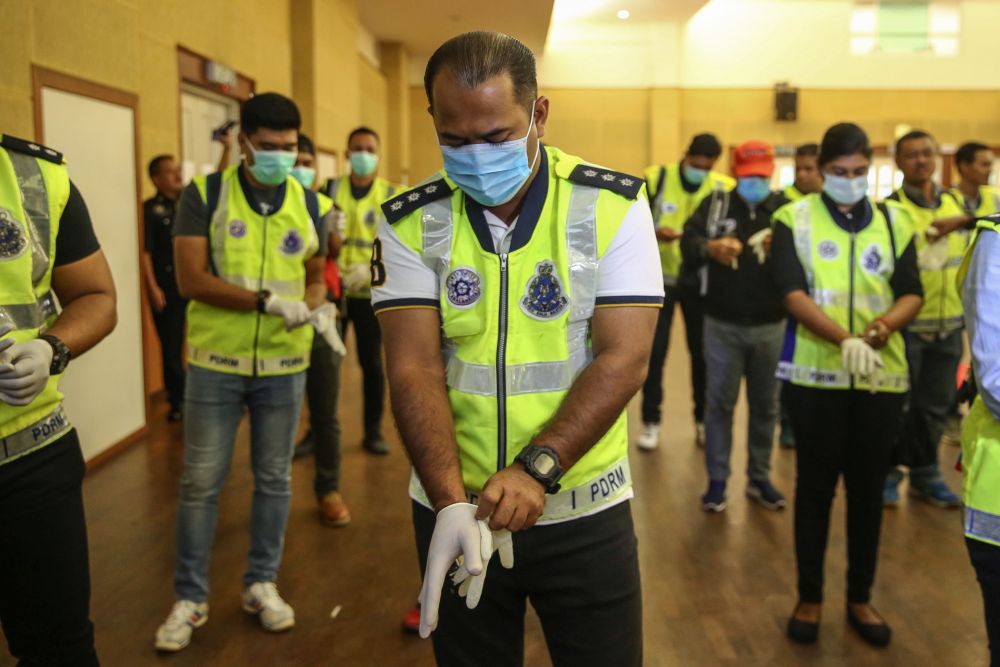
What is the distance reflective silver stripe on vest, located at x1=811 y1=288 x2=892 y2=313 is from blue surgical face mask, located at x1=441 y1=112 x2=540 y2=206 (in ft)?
5.26

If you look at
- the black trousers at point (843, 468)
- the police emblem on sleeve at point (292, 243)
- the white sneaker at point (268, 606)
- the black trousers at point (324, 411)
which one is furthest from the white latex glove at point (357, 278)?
the black trousers at point (843, 468)

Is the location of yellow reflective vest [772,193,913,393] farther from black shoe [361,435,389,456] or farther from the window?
the window

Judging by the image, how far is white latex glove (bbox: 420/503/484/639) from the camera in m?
1.29

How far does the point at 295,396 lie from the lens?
9.19 feet

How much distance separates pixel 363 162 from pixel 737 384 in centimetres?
225

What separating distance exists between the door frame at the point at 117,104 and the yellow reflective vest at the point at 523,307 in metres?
3.36

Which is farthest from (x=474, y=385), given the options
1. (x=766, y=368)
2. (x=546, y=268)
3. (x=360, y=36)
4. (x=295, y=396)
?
(x=360, y=36)

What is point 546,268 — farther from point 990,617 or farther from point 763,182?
point 763,182

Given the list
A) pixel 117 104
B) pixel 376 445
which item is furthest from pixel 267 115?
pixel 117 104

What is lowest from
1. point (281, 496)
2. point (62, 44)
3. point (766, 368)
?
point (281, 496)

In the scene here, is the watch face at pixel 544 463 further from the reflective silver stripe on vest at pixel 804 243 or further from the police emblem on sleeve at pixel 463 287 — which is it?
the reflective silver stripe on vest at pixel 804 243

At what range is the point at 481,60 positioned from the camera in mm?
1320

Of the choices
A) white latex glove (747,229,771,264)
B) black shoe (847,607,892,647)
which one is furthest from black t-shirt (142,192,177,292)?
black shoe (847,607,892,647)

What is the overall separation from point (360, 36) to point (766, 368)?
10279 mm
